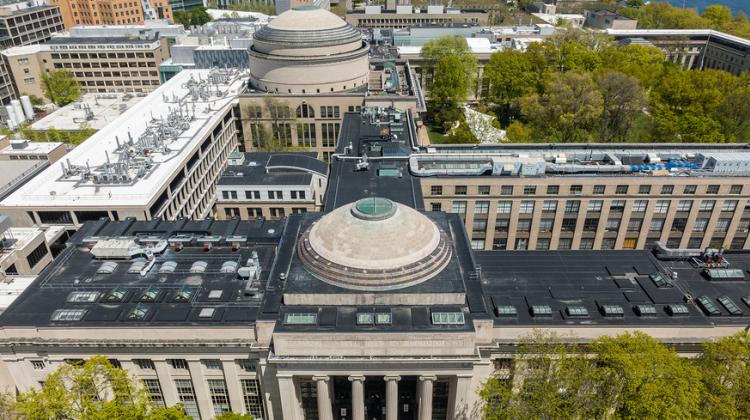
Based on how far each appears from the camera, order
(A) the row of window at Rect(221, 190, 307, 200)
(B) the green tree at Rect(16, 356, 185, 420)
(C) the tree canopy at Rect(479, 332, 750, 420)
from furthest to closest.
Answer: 1. (A) the row of window at Rect(221, 190, 307, 200)
2. (B) the green tree at Rect(16, 356, 185, 420)
3. (C) the tree canopy at Rect(479, 332, 750, 420)

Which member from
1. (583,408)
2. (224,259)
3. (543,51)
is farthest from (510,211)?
(543,51)

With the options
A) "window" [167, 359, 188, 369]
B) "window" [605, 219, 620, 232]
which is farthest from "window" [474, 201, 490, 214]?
"window" [167, 359, 188, 369]

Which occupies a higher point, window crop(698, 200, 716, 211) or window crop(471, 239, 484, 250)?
window crop(698, 200, 716, 211)

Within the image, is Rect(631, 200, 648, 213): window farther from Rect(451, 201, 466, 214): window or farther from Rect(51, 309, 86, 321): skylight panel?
Rect(51, 309, 86, 321): skylight panel

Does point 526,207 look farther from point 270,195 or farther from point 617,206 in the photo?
point 270,195

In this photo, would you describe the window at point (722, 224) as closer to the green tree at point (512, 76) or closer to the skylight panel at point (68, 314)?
the green tree at point (512, 76)

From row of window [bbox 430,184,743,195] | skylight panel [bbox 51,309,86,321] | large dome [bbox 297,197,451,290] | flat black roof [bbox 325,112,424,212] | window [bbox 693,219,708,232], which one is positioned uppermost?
large dome [bbox 297,197,451,290]

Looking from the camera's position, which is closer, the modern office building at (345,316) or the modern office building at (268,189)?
the modern office building at (345,316)

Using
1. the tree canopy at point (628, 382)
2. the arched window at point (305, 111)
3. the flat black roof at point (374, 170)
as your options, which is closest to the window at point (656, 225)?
the tree canopy at point (628, 382)
